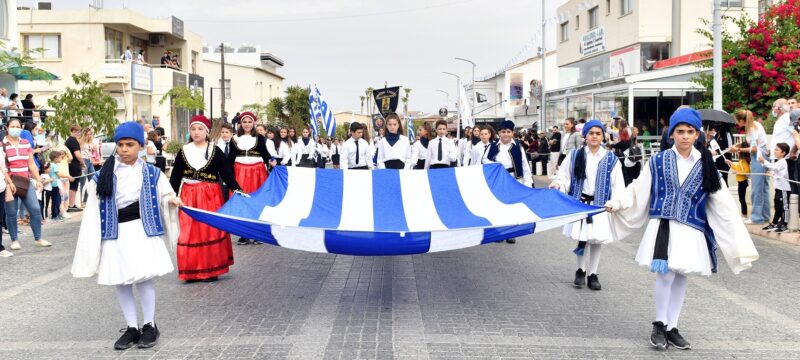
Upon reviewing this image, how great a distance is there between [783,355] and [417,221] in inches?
124

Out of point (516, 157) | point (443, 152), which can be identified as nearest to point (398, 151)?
point (443, 152)

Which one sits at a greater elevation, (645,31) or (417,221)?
(645,31)

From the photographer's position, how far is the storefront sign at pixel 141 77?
4019 centimetres

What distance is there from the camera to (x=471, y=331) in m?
6.29

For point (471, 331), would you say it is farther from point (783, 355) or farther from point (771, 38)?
point (771, 38)

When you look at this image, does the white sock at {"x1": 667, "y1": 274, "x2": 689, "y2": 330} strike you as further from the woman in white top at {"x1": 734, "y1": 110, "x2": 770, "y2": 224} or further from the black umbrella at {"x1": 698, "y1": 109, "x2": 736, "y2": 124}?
the black umbrella at {"x1": 698, "y1": 109, "x2": 736, "y2": 124}

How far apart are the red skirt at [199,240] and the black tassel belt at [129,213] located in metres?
2.42

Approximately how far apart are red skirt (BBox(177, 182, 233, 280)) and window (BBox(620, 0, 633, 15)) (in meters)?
33.7

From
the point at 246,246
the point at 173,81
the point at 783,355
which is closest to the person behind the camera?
the point at 783,355

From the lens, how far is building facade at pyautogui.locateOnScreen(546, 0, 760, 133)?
27.1m

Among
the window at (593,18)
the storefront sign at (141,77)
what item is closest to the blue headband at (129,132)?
the storefront sign at (141,77)

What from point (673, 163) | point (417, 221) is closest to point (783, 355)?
point (673, 163)

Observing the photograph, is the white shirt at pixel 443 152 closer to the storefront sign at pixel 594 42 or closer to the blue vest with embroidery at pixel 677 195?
the blue vest with embroidery at pixel 677 195

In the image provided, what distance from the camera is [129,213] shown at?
595 cm
